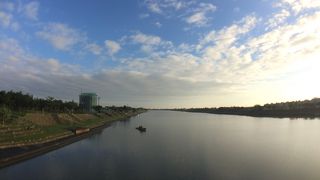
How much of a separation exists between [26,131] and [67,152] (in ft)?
28.3

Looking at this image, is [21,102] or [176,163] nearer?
[176,163]

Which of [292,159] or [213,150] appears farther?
[213,150]

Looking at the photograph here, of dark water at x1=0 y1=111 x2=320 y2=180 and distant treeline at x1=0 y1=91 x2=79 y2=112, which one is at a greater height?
distant treeline at x1=0 y1=91 x2=79 y2=112

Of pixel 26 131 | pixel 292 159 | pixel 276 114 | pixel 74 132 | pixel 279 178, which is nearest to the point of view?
pixel 279 178

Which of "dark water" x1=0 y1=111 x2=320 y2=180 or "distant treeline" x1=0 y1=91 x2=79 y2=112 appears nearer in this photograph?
"dark water" x1=0 y1=111 x2=320 y2=180

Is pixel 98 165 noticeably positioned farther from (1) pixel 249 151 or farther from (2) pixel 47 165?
(1) pixel 249 151

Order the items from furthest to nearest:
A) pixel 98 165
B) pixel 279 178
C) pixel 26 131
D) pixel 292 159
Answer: pixel 26 131, pixel 292 159, pixel 98 165, pixel 279 178

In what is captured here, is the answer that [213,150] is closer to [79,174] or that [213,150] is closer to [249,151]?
[249,151]

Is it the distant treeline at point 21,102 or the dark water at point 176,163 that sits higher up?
the distant treeline at point 21,102

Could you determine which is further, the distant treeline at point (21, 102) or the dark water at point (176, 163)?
the distant treeline at point (21, 102)

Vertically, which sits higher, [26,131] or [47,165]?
[26,131]

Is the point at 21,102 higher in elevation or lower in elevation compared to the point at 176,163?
higher

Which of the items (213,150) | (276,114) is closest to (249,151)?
(213,150)

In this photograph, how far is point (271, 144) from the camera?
5009 centimetres
